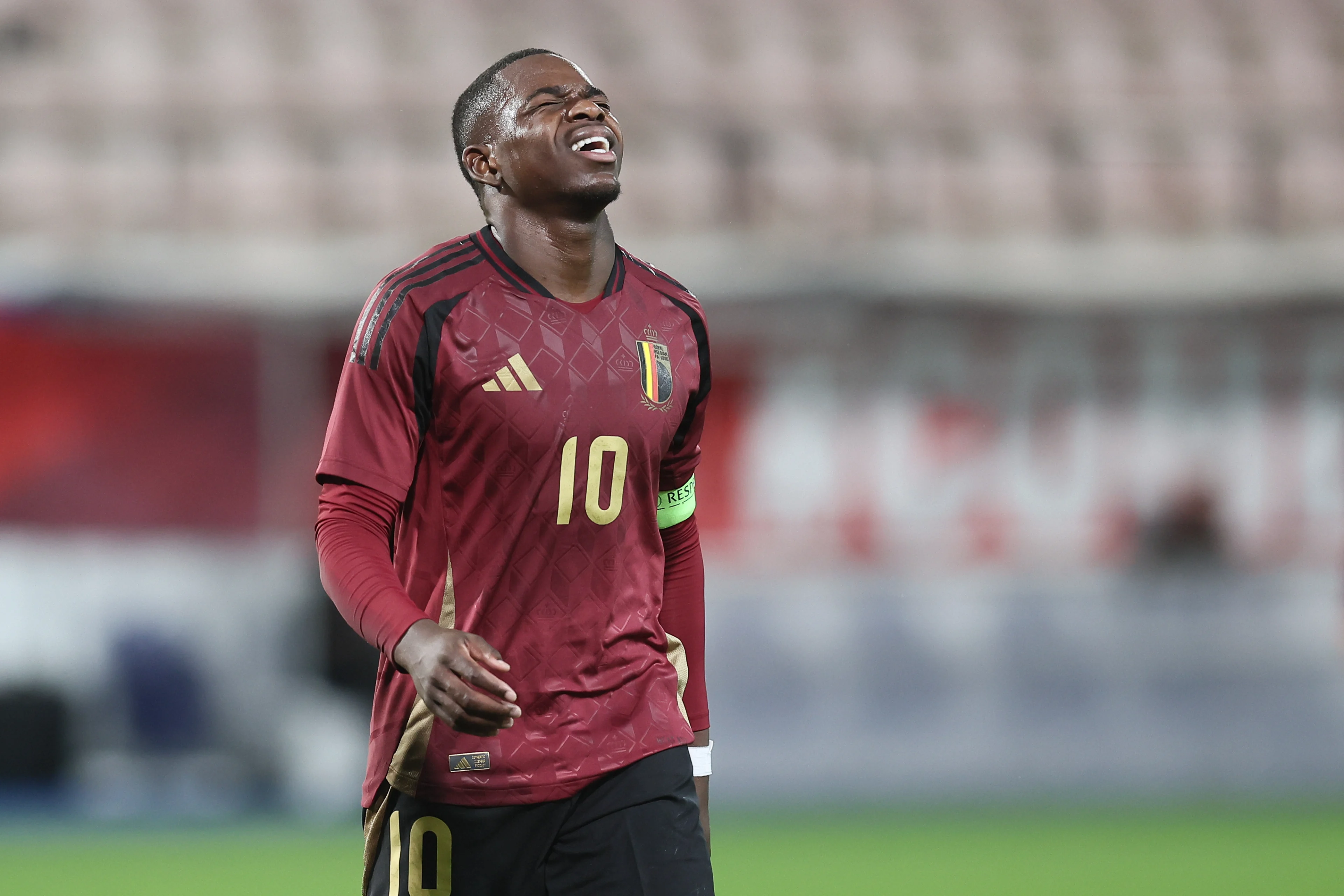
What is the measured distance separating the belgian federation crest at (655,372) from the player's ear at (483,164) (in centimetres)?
31

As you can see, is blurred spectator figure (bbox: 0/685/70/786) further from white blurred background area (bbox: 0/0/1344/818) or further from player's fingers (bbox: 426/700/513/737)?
player's fingers (bbox: 426/700/513/737)

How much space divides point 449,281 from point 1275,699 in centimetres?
680

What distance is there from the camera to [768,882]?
6160 millimetres

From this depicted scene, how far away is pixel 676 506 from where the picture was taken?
2.57 m

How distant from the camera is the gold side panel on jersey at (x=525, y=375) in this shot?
229 centimetres

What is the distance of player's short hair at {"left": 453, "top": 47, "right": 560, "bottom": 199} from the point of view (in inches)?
96.0

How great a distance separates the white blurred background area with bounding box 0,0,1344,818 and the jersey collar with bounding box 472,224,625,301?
5.65 meters

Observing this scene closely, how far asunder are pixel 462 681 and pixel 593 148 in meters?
0.80

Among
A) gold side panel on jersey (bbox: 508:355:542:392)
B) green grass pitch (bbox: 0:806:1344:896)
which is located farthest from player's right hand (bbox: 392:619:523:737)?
green grass pitch (bbox: 0:806:1344:896)

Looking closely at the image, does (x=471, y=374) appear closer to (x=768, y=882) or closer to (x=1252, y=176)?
(x=768, y=882)

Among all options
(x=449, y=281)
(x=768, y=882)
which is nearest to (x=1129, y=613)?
(x=768, y=882)

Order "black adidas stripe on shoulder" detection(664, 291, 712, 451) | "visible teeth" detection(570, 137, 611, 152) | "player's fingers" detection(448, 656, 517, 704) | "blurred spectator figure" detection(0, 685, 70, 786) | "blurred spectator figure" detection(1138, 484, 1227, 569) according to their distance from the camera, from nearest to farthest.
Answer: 1. "player's fingers" detection(448, 656, 517, 704)
2. "visible teeth" detection(570, 137, 611, 152)
3. "black adidas stripe on shoulder" detection(664, 291, 712, 451)
4. "blurred spectator figure" detection(0, 685, 70, 786)
5. "blurred spectator figure" detection(1138, 484, 1227, 569)

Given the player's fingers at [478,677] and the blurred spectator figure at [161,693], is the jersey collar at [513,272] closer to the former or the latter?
the player's fingers at [478,677]

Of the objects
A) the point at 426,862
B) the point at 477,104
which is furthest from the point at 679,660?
the point at 477,104
